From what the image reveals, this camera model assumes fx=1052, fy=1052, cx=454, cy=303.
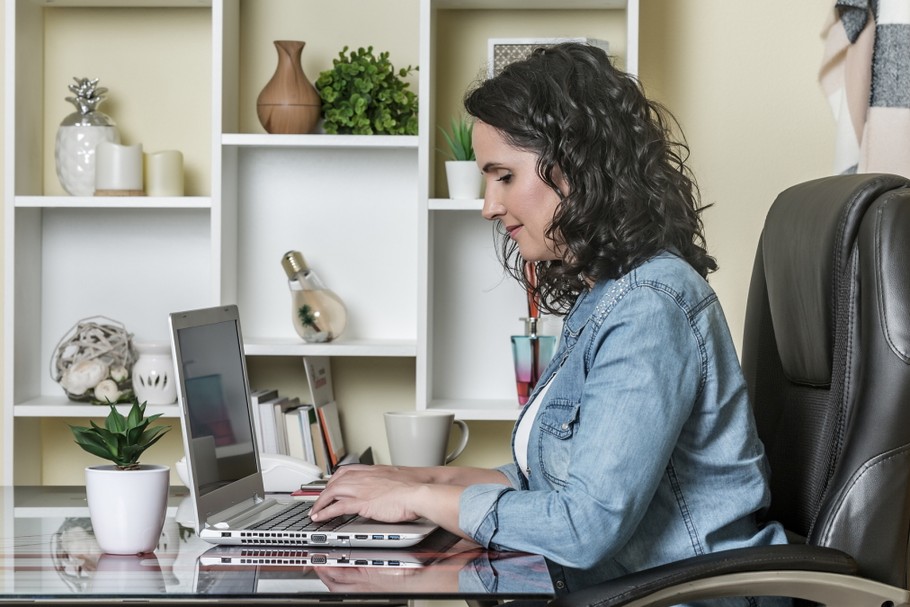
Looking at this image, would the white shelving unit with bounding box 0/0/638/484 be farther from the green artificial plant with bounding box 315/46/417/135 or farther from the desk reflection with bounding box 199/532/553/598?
the desk reflection with bounding box 199/532/553/598

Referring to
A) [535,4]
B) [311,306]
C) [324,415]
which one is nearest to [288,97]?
A: [311,306]

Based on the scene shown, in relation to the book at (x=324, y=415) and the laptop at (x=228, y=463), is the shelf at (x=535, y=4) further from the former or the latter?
the laptop at (x=228, y=463)

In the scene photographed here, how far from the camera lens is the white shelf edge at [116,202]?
2207mm

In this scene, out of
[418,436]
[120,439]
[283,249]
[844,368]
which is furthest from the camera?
[283,249]

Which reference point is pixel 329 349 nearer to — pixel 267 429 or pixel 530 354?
pixel 267 429

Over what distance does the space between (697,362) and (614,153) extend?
Answer: 0.30m

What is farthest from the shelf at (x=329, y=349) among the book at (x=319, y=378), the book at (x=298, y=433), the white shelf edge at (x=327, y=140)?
the white shelf edge at (x=327, y=140)

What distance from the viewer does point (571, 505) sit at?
115 cm

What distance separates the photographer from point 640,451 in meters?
1.14

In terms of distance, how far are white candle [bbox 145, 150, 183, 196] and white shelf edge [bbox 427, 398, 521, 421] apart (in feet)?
2.42

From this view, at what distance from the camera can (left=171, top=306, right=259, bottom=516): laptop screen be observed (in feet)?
4.20

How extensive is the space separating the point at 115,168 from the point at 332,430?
2.39 ft

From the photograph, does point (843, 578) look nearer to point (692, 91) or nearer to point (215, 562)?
point (215, 562)

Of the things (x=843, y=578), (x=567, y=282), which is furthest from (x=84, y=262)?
(x=843, y=578)
